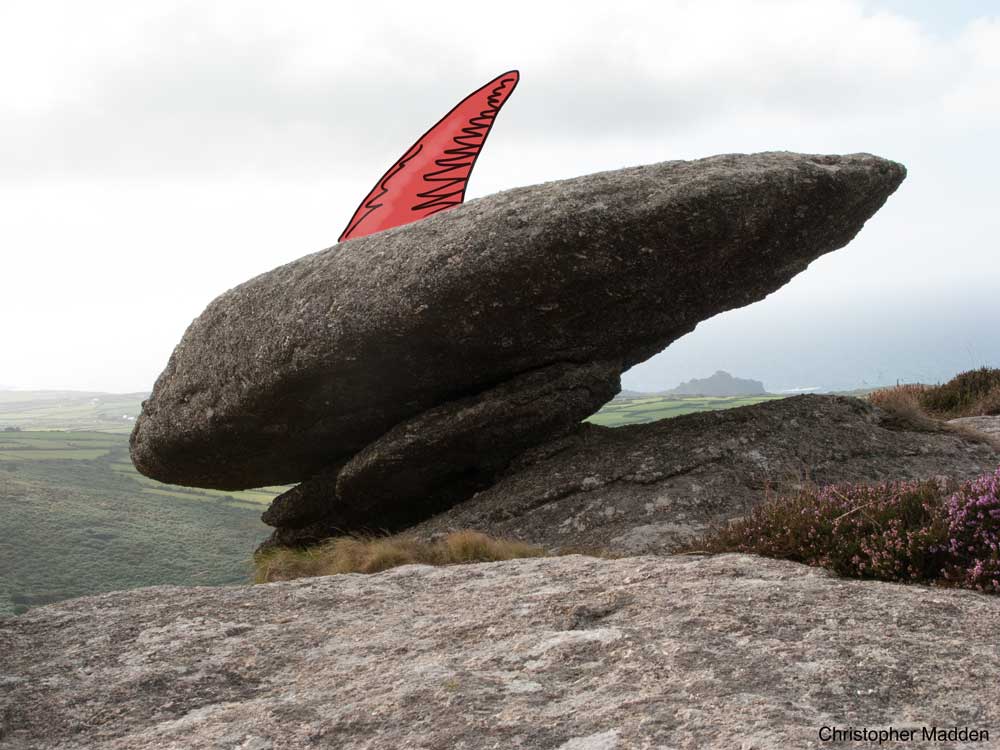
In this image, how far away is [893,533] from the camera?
665 cm

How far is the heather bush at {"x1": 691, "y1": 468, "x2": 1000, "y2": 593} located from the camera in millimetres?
6383

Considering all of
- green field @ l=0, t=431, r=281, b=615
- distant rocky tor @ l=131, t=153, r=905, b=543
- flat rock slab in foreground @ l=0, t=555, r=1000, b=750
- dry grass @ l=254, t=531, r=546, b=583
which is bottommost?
green field @ l=0, t=431, r=281, b=615

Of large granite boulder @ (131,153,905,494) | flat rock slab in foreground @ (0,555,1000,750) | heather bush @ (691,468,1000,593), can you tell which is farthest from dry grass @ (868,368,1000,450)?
flat rock slab in foreground @ (0,555,1000,750)

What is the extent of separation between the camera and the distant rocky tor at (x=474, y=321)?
1178 centimetres

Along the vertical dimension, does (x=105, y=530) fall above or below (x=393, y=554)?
below

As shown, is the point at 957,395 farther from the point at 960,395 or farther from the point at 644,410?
the point at 644,410

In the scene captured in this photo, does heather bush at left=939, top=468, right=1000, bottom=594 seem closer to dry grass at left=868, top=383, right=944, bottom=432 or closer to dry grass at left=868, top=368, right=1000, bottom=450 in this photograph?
dry grass at left=868, top=383, right=944, bottom=432

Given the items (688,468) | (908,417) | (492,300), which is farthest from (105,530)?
(908,417)

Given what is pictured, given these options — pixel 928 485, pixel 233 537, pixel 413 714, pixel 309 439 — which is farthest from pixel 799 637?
pixel 233 537

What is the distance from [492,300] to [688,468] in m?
3.76

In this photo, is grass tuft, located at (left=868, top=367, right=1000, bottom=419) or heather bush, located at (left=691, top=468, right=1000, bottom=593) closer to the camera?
heather bush, located at (left=691, top=468, right=1000, bottom=593)

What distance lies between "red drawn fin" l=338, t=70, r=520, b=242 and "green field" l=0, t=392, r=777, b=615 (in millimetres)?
5812

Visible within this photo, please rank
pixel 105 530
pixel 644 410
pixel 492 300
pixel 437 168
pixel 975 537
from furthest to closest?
pixel 644 410
pixel 105 530
pixel 437 168
pixel 492 300
pixel 975 537

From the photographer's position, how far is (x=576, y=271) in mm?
11898
